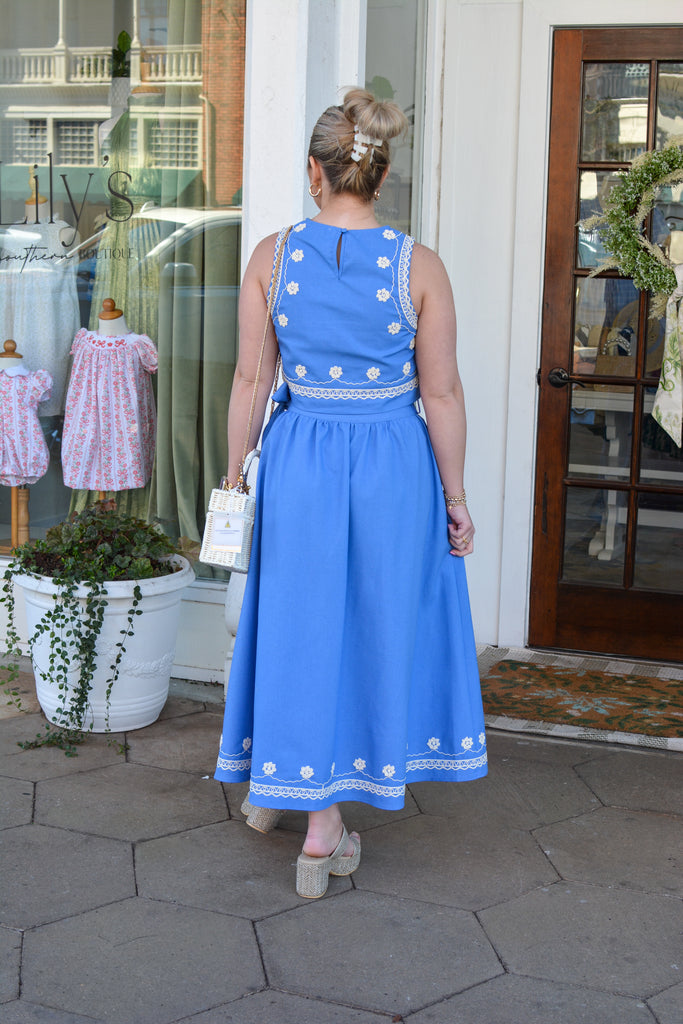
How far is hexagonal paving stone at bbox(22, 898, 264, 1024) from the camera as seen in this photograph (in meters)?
2.12

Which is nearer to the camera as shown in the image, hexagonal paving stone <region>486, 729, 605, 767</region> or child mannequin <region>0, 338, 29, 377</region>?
hexagonal paving stone <region>486, 729, 605, 767</region>

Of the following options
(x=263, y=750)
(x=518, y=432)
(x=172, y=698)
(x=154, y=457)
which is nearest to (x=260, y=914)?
(x=263, y=750)

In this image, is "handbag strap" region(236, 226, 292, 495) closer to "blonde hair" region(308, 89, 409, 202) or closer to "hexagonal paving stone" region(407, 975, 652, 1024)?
"blonde hair" region(308, 89, 409, 202)

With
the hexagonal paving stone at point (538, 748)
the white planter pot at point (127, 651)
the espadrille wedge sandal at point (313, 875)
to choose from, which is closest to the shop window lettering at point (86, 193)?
the white planter pot at point (127, 651)

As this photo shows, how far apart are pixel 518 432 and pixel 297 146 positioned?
1443 millimetres

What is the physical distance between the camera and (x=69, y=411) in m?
4.12

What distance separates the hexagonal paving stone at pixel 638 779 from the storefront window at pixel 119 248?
5.01 feet

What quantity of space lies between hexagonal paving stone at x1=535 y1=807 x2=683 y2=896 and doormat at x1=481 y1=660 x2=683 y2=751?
55cm

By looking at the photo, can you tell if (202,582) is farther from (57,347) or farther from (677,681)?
(677,681)

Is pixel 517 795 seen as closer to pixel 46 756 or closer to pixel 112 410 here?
pixel 46 756

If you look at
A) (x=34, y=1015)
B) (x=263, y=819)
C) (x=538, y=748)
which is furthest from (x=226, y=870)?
(x=538, y=748)

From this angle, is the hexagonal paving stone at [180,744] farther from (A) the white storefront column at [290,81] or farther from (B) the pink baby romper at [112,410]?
(A) the white storefront column at [290,81]

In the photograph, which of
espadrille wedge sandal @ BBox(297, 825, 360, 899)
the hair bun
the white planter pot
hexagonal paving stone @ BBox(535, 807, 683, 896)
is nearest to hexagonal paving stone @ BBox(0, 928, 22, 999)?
espadrille wedge sandal @ BBox(297, 825, 360, 899)

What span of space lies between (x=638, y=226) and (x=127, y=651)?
2121 mm
